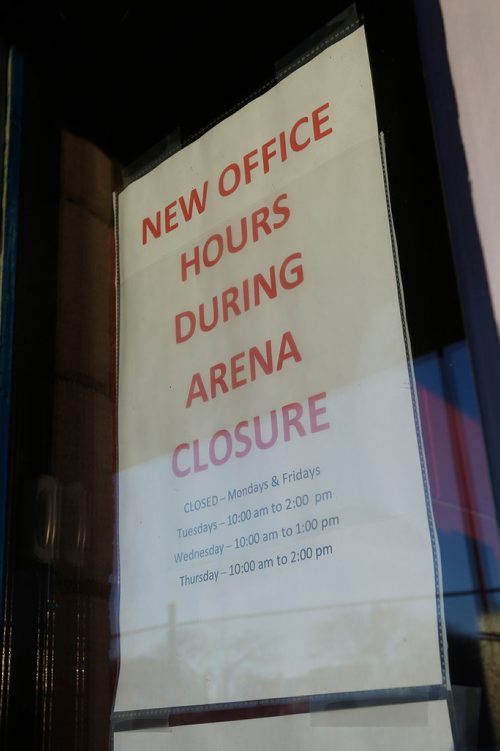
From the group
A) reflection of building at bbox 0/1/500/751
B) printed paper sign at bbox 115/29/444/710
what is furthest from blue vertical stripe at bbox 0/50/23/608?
printed paper sign at bbox 115/29/444/710

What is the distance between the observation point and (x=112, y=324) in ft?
5.30

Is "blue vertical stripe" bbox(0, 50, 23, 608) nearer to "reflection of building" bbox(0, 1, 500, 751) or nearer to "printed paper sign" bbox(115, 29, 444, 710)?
"reflection of building" bbox(0, 1, 500, 751)

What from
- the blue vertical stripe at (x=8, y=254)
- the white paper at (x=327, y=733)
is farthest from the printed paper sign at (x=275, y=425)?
the blue vertical stripe at (x=8, y=254)

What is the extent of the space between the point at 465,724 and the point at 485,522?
0.74ft

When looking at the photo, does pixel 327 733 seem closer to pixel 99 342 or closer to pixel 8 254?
pixel 99 342

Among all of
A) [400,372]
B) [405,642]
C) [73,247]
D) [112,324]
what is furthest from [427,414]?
[73,247]

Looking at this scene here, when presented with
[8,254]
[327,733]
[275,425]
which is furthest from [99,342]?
[327,733]

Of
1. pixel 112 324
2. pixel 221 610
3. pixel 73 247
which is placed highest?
pixel 73 247

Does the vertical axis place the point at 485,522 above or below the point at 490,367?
below

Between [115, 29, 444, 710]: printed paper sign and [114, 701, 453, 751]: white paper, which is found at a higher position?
[115, 29, 444, 710]: printed paper sign

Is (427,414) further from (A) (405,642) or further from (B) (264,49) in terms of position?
(B) (264,49)

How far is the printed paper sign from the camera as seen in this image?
1104mm

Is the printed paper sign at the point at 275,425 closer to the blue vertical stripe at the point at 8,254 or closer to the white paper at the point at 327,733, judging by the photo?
the white paper at the point at 327,733

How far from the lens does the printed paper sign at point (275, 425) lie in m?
1.10
